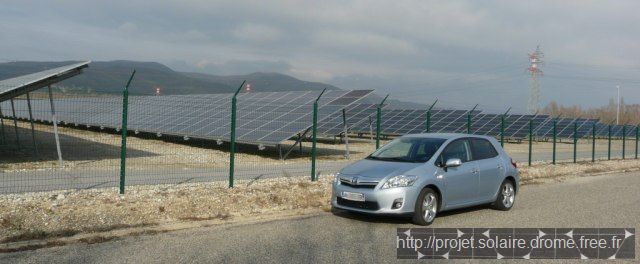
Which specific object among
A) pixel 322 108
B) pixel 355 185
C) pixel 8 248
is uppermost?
pixel 322 108

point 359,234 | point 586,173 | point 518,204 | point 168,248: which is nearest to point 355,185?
point 359,234

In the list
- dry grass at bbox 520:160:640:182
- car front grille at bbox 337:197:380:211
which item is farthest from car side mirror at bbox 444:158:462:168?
dry grass at bbox 520:160:640:182

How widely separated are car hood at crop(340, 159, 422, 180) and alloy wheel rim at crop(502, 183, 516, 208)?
2508 mm

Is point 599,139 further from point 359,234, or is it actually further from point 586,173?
point 359,234

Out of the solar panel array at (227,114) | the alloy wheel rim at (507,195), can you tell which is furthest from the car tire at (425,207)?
the solar panel array at (227,114)

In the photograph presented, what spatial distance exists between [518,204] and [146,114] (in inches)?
823

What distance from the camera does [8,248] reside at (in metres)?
7.12

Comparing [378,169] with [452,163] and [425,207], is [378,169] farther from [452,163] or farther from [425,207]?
[452,163]

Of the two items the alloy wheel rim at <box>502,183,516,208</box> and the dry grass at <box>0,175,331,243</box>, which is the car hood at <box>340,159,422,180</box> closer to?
the dry grass at <box>0,175,331,243</box>

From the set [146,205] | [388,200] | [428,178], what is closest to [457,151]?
[428,178]

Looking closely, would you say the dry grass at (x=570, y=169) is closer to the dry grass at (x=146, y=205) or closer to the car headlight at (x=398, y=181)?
the dry grass at (x=146, y=205)

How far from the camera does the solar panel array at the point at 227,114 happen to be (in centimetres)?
2106

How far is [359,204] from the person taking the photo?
887cm

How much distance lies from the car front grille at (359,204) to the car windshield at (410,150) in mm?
1186
